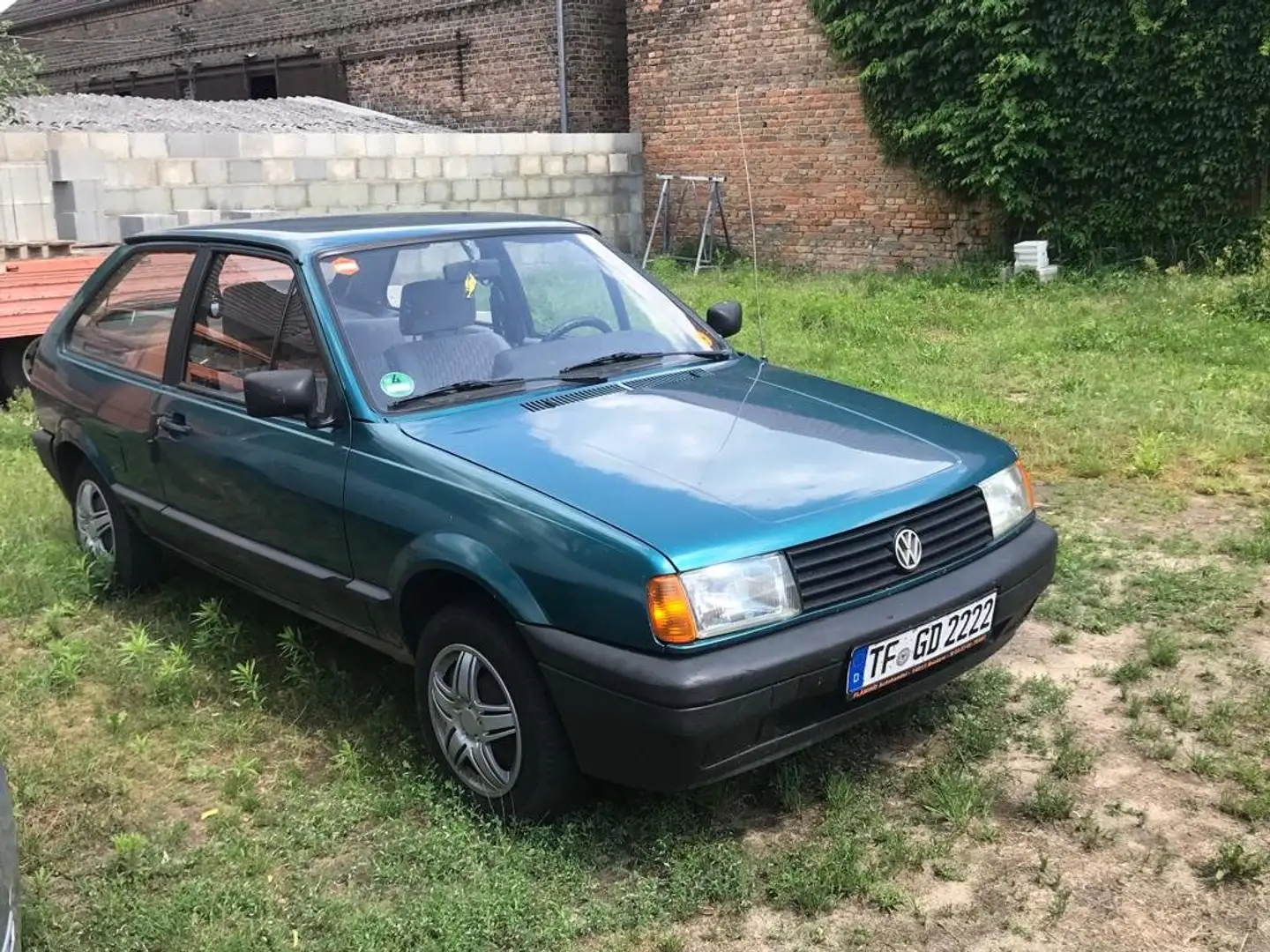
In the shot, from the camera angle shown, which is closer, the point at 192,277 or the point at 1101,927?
A: the point at 1101,927

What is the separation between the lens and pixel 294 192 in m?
12.9

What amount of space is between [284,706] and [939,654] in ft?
7.23

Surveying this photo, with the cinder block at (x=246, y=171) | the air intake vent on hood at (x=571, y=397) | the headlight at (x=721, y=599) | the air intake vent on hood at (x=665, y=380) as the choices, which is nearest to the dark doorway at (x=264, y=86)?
the cinder block at (x=246, y=171)

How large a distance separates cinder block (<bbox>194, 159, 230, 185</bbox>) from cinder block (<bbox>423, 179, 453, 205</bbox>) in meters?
2.36

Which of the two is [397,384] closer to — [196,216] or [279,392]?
[279,392]

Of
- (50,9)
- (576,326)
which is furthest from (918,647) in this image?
(50,9)

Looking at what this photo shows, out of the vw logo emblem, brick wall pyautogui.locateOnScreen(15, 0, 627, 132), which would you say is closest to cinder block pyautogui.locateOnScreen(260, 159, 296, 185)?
brick wall pyautogui.locateOnScreen(15, 0, 627, 132)

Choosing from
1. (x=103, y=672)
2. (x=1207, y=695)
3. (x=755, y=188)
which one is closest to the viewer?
(x=1207, y=695)

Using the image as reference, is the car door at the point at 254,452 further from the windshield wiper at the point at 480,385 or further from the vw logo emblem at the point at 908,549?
the vw logo emblem at the point at 908,549

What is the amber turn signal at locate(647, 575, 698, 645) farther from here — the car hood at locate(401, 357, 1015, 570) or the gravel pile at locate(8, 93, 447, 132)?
the gravel pile at locate(8, 93, 447, 132)

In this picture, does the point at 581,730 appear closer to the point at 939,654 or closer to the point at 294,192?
the point at 939,654

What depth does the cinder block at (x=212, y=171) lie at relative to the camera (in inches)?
480

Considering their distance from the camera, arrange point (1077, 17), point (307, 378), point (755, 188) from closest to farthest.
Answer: point (307, 378)
point (1077, 17)
point (755, 188)

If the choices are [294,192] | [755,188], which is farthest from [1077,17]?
[294,192]
